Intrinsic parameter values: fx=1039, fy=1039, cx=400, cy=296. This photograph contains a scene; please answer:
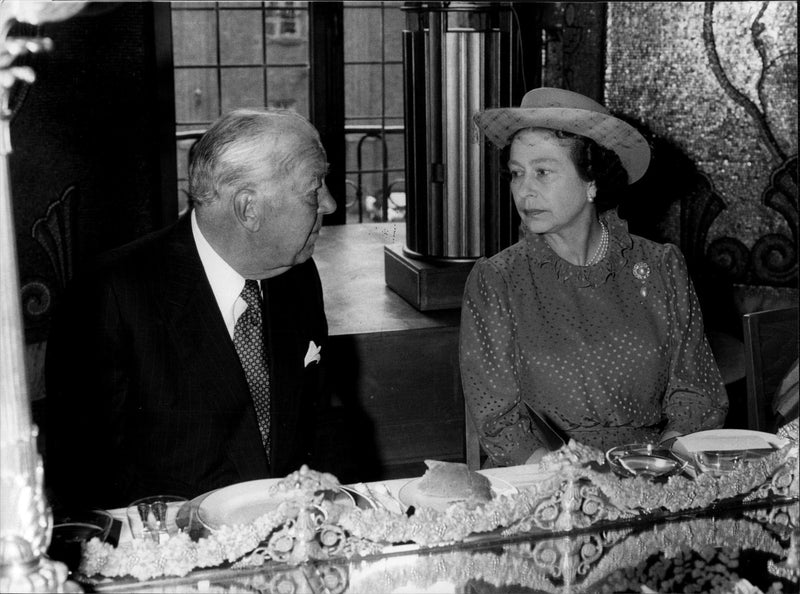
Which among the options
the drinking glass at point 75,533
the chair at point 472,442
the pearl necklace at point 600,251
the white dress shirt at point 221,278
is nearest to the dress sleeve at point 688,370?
the pearl necklace at point 600,251

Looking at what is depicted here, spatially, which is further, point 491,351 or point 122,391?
point 491,351

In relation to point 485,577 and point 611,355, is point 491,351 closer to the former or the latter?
point 611,355

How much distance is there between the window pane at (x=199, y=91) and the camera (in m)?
4.12

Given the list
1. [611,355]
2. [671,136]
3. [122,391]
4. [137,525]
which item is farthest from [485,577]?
[671,136]

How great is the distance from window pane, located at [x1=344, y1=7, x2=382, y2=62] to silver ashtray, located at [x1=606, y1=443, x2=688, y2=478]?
3.25 m

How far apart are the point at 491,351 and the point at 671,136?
5.45 ft

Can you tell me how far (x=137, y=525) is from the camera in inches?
45.8

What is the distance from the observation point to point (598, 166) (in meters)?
1.78

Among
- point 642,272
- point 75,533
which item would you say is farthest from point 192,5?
point 75,533

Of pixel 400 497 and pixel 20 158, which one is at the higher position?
pixel 20 158

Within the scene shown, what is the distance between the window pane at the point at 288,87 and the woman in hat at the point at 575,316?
2.70 meters

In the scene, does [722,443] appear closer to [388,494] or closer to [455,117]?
[388,494]

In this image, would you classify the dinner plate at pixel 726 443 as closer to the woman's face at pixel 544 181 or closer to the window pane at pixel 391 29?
the woman's face at pixel 544 181

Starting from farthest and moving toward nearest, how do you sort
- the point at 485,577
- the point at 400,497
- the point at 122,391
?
the point at 122,391, the point at 400,497, the point at 485,577
